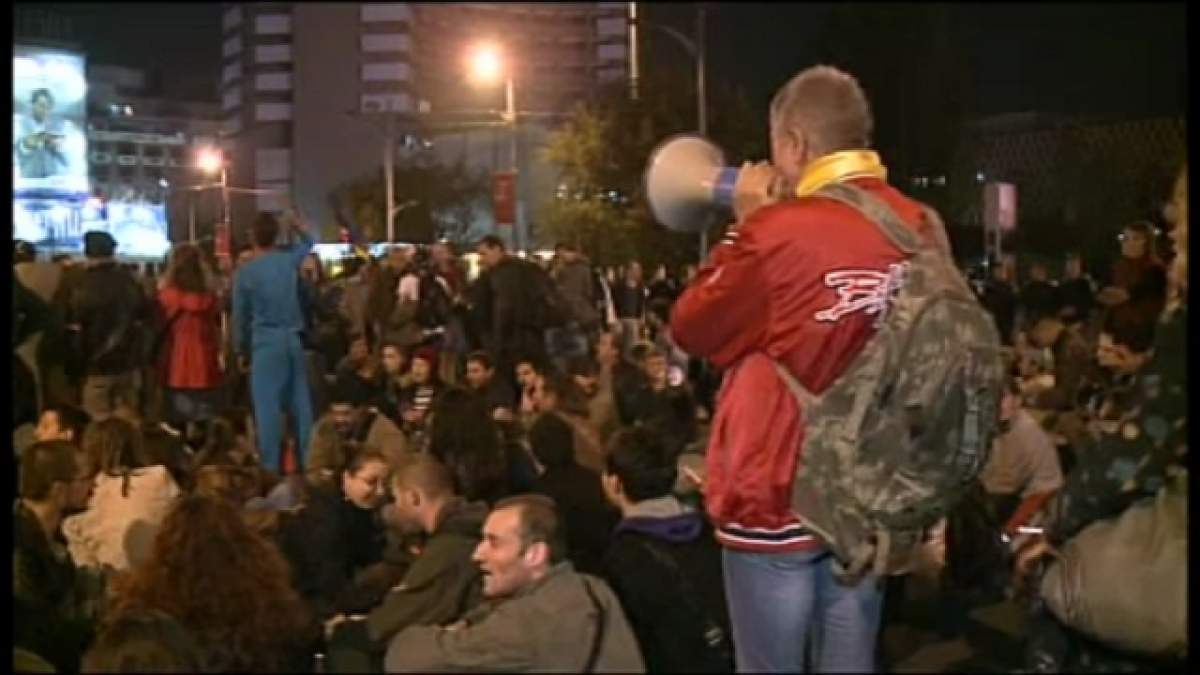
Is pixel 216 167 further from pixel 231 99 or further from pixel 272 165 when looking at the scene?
pixel 231 99

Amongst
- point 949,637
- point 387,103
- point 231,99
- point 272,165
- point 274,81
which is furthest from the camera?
point 274,81

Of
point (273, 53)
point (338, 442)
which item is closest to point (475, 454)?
point (338, 442)

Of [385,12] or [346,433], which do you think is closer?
[346,433]

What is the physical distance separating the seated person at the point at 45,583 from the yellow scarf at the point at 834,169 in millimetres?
2119

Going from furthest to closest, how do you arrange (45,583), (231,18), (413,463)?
(231,18), (413,463), (45,583)

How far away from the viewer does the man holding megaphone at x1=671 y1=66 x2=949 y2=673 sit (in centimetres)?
283

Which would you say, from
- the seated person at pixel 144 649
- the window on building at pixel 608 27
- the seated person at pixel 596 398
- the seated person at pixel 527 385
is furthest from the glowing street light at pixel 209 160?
the window on building at pixel 608 27

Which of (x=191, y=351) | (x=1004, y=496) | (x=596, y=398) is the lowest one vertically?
(x=1004, y=496)

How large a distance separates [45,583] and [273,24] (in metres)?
25.6

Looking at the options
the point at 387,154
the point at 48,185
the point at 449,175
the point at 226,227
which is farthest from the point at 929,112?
the point at 48,185

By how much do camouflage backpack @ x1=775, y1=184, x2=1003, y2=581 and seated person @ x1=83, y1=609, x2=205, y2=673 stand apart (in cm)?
123

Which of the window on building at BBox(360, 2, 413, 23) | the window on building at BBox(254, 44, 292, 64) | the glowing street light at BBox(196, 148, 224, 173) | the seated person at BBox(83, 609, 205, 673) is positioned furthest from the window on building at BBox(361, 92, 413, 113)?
the seated person at BBox(83, 609, 205, 673)

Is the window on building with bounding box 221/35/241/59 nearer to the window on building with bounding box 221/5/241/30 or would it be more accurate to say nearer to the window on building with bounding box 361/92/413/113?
the window on building with bounding box 221/5/241/30

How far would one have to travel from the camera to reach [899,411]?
284 centimetres
